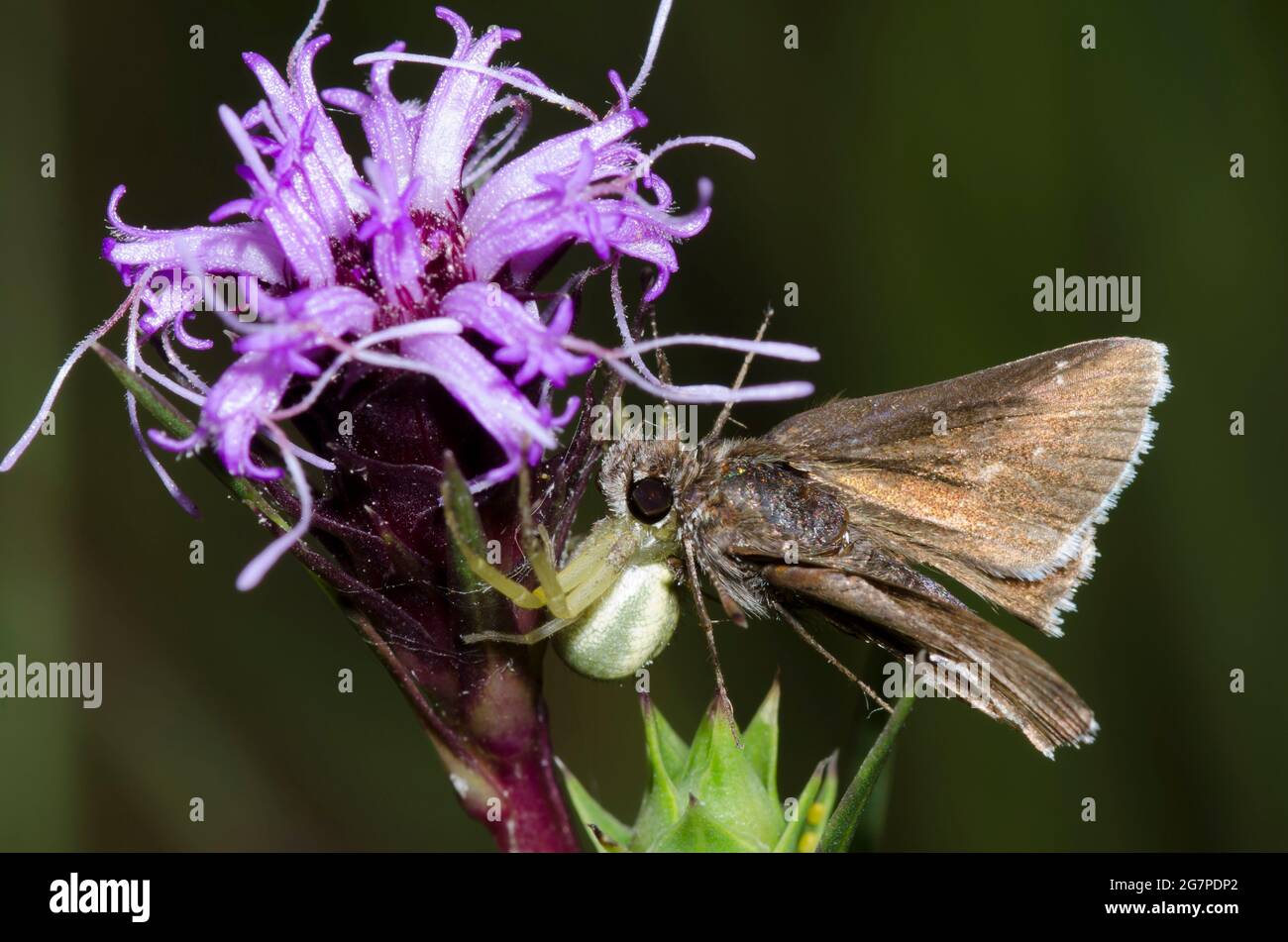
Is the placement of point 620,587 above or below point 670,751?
above

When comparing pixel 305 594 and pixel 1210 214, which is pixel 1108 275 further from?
pixel 305 594

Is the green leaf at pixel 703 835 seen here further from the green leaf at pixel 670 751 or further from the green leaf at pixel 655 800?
the green leaf at pixel 670 751

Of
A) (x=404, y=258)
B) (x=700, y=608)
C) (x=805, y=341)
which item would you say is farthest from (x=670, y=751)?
(x=805, y=341)

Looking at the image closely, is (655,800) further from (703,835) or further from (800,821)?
(800,821)

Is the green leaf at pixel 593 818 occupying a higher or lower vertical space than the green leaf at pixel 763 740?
lower

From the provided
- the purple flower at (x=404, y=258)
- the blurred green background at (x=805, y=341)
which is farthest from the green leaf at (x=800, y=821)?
the blurred green background at (x=805, y=341)

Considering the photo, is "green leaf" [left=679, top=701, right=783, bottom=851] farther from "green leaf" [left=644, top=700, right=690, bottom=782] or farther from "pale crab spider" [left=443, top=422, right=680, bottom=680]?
"pale crab spider" [left=443, top=422, right=680, bottom=680]
